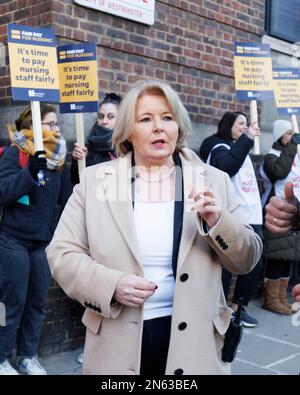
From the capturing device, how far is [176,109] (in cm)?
231

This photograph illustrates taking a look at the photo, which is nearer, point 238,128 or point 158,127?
point 158,127

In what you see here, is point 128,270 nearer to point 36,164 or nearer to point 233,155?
point 36,164

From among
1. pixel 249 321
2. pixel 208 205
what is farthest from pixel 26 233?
pixel 249 321

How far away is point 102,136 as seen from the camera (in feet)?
14.0

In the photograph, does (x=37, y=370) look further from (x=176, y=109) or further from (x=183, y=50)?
(x=183, y=50)

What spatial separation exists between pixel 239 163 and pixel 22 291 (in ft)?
7.46

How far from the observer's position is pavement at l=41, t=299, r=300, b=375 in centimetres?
429

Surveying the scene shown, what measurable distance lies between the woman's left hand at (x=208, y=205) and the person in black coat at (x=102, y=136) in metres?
2.30

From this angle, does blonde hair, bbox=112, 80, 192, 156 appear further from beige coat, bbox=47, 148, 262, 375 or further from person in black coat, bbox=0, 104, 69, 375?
person in black coat, bbox=0, 104, 69, 375

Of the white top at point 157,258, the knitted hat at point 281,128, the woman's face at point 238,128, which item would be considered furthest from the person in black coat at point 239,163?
the white top at point 157,258

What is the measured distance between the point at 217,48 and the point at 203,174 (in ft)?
13.3

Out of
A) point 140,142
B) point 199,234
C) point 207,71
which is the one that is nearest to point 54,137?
point 140,142

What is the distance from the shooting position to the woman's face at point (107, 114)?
14.2 feet

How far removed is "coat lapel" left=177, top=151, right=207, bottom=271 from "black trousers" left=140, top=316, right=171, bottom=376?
0.85 feet
